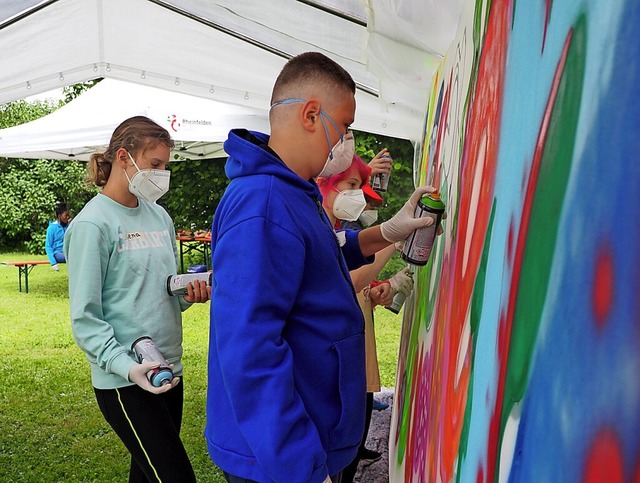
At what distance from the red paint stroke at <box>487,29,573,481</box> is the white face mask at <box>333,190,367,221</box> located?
229 centimetres

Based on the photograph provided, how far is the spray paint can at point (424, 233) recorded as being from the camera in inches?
84.3

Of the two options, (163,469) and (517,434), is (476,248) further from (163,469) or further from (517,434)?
(163,469)

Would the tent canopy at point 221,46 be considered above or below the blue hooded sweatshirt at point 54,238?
above

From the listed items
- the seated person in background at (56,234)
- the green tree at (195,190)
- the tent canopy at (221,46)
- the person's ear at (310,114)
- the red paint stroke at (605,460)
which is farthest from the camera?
the green tree at (195,190)

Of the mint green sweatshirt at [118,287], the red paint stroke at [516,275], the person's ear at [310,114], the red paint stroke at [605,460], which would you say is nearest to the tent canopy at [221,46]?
the person's ear at [310,114]

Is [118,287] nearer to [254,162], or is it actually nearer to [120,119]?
[254,162]

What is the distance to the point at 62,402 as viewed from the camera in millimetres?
6516

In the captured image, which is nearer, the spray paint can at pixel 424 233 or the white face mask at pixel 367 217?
the spray paint can at pixel 424 233

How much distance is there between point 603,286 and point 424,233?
148cm

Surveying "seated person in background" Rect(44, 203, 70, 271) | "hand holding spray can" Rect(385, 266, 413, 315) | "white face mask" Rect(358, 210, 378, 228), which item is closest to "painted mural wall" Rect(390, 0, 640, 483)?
"hand holding spray can" Rect(385, 266, 413, 315)

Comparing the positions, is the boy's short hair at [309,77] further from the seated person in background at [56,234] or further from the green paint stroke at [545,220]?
the seated person in background at [56,234]

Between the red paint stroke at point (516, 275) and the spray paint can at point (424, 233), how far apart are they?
3.49ft

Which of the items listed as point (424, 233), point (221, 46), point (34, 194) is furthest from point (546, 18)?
point (34, 194)

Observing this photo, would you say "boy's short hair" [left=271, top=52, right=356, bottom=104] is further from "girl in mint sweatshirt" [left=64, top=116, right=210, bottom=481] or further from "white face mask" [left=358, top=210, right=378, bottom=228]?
"white face mask" [left=358, top=210, right=378, bottom=228]
